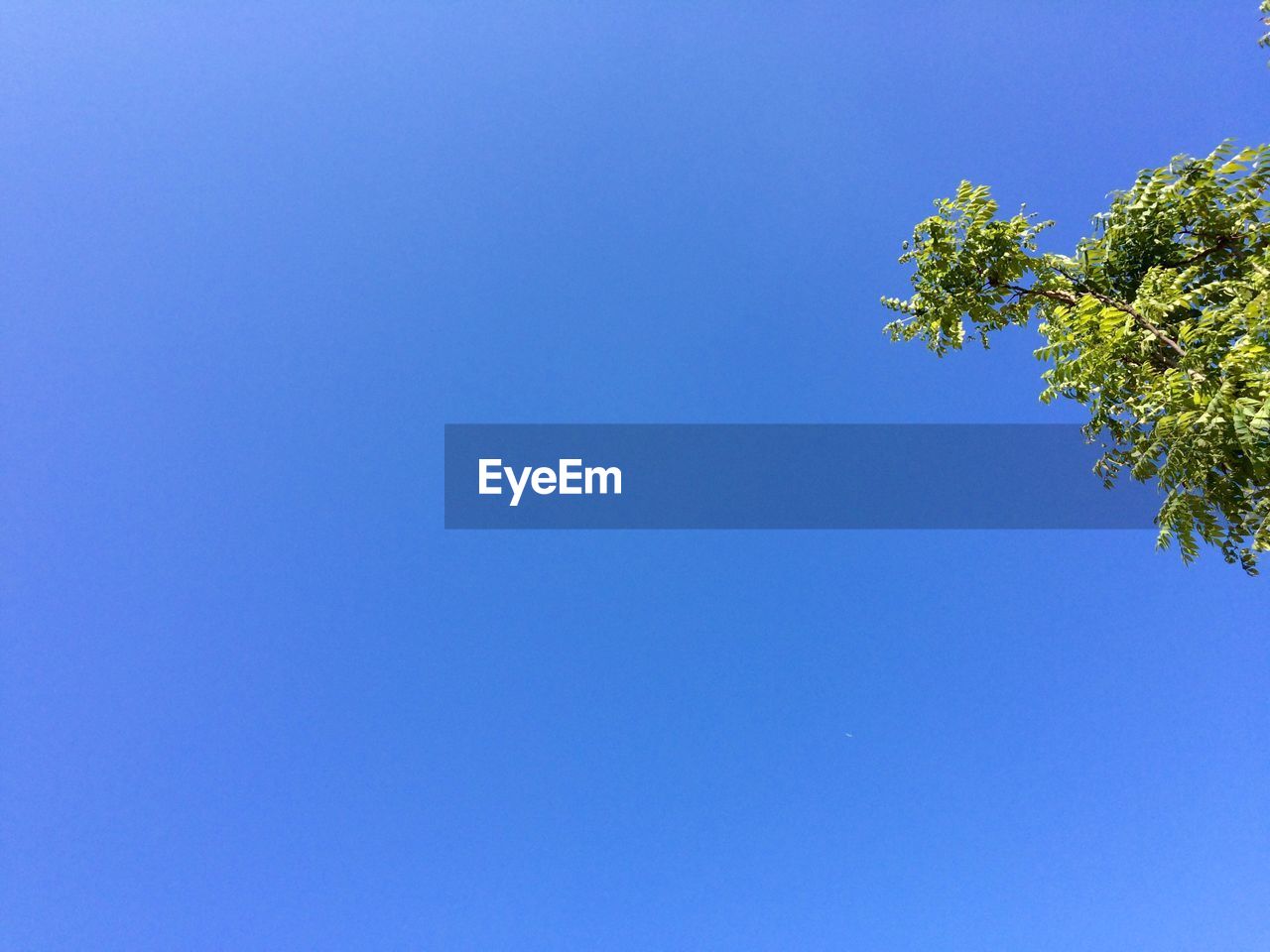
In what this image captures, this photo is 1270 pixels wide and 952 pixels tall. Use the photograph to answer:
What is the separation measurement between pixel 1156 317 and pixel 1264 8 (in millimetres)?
3990

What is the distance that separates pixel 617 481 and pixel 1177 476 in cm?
1196

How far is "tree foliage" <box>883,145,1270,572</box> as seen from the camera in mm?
5625

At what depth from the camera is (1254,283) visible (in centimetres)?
585

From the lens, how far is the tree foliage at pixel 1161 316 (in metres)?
5.62

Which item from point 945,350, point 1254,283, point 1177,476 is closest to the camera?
point 1254,283

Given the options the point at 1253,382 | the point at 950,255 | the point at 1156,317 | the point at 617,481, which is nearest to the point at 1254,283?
the point at 1156,317

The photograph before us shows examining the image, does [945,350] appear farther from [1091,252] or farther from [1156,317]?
[1156,317]

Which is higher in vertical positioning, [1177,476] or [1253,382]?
[1253,382]

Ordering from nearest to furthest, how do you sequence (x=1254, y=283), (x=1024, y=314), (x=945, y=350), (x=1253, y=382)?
(x=1253, y=382), (x=1254, y=283), (x=1024, y=314), (x=945, y=350)


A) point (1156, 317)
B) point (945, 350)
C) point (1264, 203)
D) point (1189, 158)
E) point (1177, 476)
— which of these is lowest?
point (1177, 476)

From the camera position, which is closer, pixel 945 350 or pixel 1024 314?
pixel 1024 314

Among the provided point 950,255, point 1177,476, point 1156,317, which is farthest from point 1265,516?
point 950,255

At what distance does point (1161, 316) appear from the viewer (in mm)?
6418

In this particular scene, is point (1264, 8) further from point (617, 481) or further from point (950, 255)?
point (617, 481)
